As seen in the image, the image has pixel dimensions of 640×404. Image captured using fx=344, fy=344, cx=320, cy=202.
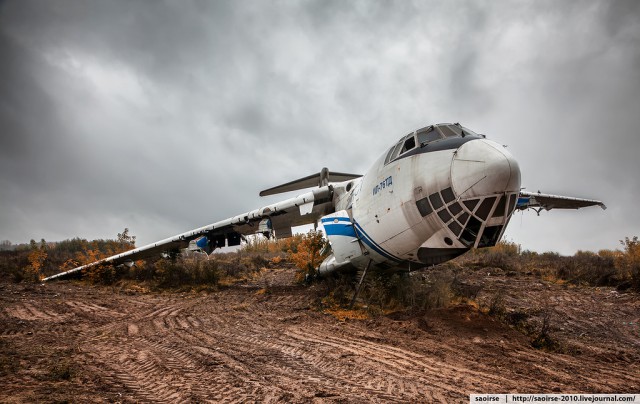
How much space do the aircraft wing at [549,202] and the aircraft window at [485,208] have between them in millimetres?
7167

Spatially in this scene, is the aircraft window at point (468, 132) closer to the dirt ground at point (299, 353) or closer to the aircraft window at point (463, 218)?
the aircraft window at point (463, 218)

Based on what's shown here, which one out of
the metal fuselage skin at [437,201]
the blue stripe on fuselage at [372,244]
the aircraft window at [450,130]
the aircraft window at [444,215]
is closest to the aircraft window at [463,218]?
the metal fuselage skin at [437,201]

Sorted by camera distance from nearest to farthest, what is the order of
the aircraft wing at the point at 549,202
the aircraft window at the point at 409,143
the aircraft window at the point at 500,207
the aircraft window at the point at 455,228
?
the aircraft window at the point at 500,207 < the aircraft window at the point at 455,228 < the aircraft window at the point at 409,143 < the aircraft wing at the point at 549,202

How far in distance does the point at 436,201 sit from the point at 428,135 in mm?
1655

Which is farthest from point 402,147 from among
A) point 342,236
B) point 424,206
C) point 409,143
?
point 342,236

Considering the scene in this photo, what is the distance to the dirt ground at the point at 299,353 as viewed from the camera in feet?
12.5

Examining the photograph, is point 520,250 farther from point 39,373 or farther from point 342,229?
point 39,373

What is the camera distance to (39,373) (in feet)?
13.5

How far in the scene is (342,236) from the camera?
9.81m

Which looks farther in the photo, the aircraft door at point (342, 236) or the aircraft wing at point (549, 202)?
the aircraft wing at point (549, 202)

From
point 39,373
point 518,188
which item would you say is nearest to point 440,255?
point 518,188

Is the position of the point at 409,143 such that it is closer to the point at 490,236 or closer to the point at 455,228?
the point at 455,228

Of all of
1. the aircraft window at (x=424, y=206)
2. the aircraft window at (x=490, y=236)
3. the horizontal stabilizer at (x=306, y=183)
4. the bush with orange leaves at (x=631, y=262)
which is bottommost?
the bush with orange leaves at (x=631, y=262)

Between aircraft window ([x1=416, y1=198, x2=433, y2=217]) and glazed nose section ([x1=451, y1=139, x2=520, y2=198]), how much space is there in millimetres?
764
